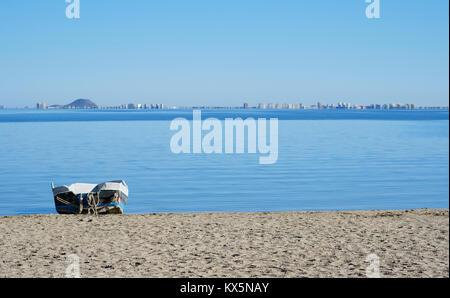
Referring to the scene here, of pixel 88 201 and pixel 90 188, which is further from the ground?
pixel 90 188

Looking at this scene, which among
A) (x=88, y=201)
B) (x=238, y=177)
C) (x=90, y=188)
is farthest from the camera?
(x=238, y=177)

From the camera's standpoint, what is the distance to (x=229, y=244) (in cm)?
1366

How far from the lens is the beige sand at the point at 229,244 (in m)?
11.2

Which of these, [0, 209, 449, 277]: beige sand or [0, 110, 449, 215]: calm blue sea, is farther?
[0, 110, 449, 215]: calm blue sea

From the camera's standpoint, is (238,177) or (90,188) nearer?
(90,188)

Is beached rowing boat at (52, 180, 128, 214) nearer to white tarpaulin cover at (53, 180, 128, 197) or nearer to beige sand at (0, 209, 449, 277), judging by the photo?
white tarpaulin cover at (53, 180, 128, 197)

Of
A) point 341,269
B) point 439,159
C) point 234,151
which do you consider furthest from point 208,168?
point 341,269

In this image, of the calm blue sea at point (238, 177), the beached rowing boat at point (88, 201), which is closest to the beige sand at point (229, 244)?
the beached rowing boat at point (88, 201)

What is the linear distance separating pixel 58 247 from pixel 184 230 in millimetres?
3554

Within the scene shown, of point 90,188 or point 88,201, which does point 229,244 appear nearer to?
point 88,201

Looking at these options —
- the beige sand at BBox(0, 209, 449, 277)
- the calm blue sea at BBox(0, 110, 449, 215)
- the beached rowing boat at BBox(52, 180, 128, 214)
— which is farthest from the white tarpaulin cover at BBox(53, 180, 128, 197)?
the calm blue sea at BBox(0, 110, 449, 215)

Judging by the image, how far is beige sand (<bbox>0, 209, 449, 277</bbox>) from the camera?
1122cm

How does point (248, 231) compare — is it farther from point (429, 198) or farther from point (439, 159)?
point (439, 159)

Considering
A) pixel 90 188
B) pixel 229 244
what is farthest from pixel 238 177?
pixel 229 244
